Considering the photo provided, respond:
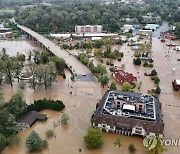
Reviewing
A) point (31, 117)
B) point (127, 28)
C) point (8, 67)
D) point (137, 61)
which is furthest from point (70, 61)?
point (127, 28)

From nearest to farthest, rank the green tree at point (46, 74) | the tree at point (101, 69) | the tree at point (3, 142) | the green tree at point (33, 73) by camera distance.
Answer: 1. the tree at point (3, 142)
2. the green tree at point (46, 74)
3. the green tree at point (33, 73)
4. the tree at point (101, 69)

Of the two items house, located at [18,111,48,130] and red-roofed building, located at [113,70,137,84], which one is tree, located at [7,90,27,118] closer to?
house, located at [18,111,48,130]

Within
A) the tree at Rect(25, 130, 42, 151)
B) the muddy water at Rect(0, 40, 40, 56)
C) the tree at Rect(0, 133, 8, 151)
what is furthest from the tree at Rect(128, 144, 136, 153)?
the muddy water at Rect(0, 40, 40, 56)

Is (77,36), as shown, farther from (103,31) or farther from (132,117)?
(132,117)

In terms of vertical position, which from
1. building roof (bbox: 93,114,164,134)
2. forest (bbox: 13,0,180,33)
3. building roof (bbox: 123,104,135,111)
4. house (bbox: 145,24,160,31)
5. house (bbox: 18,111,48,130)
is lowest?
house (bbox: 18,111,48,130)

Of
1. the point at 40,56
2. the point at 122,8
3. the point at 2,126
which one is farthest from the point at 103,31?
the point at 2,126

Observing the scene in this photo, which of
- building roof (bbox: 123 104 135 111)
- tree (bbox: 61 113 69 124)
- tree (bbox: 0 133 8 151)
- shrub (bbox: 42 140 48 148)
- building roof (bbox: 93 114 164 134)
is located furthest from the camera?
tree (bbox: 61 113 69 124)

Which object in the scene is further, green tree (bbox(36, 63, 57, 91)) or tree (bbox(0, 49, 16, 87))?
tree (bbox(0, 49, 16, 87))

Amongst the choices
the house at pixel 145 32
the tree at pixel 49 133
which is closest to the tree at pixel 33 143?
the tree at pixel 49 133

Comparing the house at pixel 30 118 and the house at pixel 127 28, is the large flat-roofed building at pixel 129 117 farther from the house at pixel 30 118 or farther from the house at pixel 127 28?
the house at pixel 127 28
